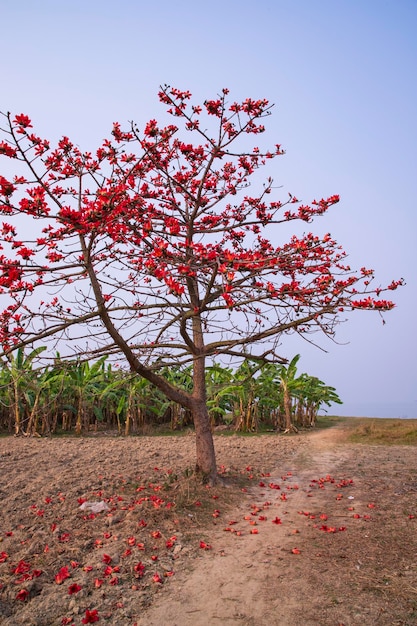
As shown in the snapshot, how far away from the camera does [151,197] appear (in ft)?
28.4

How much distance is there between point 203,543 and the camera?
5797 mm

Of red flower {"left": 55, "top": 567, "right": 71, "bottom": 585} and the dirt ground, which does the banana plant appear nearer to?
the dirt ground

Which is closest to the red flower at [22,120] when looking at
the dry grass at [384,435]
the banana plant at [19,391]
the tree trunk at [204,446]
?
the tree trunk at [204,446]

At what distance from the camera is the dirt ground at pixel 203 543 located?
4480mm

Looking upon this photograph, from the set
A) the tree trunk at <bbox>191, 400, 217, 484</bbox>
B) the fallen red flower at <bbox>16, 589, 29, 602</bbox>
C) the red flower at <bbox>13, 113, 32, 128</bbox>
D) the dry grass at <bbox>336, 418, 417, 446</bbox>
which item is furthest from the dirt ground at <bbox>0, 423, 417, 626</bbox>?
the red flower at <bbox>13, 113, 32, 128</bbox>

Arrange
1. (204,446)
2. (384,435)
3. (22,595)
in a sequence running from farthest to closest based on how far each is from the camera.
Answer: (384,435), (204,446), (22,595)

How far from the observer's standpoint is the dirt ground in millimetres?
→ 4480

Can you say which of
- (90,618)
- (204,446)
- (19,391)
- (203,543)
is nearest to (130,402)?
(19,391)

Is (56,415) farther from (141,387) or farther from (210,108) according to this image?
(210,108)

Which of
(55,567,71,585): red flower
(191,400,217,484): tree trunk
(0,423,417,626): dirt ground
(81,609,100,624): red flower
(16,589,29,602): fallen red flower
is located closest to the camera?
(81,609,100,624): red flower

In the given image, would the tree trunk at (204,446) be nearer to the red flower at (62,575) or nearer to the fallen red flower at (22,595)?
the red flower at (62,575)

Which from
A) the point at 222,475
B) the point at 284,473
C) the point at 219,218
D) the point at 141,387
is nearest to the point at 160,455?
the point at 222,475

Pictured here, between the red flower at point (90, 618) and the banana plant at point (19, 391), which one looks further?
the banana plant at point (19, 391)

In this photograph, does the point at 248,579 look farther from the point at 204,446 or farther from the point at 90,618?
the point at 204,446
